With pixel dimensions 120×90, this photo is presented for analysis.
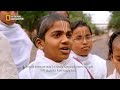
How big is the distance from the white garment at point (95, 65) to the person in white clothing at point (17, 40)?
35 centimetres

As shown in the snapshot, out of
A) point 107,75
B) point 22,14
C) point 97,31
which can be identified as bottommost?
point 107,75

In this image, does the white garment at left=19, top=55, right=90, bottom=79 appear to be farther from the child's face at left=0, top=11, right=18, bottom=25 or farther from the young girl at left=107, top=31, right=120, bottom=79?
the child's face at left=0, top=11, right=18, bottom=25

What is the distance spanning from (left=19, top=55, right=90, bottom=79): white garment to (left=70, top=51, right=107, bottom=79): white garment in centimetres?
4

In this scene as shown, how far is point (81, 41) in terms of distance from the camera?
2398 mm

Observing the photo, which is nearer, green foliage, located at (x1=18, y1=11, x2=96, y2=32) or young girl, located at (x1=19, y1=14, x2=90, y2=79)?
young girl, located at (x1=19, y1=14, x2=90, y2=79)

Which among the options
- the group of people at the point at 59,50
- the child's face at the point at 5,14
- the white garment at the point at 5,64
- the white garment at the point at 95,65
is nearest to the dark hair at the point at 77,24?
the group of people at the point at 59,50

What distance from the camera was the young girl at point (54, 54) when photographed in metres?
2.27

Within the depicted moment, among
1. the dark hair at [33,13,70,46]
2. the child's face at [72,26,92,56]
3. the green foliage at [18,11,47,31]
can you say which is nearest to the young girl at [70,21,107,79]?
the child's face at [72,26,92,56]

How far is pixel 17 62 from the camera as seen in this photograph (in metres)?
2.33

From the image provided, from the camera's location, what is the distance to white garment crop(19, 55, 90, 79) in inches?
90.7
